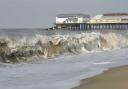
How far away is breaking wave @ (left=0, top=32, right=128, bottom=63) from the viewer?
2298 centimetres

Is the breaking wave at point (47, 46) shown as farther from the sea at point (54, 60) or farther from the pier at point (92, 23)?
the pier at point (92, 23)

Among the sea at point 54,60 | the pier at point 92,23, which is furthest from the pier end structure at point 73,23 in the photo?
the sea at point 54,60

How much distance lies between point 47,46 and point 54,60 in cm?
604

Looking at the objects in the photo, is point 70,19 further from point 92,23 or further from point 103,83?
point 103,83

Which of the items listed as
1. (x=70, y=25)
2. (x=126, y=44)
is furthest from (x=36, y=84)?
(x=70, y=25)

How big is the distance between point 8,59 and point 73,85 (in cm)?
1099

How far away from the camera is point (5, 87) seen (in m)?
11.0

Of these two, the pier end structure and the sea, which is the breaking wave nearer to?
the sea

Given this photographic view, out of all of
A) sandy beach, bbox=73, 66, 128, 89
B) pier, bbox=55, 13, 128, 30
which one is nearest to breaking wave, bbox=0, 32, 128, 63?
sandy beach, bbox=73, 66, 128, 89

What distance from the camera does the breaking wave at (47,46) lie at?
23.0 m

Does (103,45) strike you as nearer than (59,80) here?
No

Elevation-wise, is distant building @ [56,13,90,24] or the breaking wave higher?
the breaking wave

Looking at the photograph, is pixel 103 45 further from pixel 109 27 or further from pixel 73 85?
pixel 109 27

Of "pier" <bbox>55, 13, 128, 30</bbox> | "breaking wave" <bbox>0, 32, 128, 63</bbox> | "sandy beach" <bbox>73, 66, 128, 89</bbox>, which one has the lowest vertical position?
"pier" <bbox>55, 13, 128, 30</bbox>
